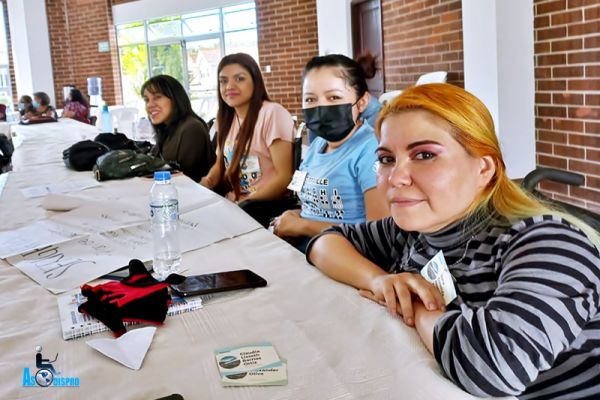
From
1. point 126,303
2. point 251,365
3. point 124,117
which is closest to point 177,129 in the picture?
point 126,303

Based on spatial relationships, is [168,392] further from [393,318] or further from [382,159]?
[382,159]

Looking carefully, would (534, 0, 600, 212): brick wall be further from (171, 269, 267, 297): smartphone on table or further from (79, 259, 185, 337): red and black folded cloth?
(79, 259, 185, 337): red and black folded cloth

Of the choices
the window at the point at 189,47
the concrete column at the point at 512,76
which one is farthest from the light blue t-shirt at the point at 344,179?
the window at the point at 189,47

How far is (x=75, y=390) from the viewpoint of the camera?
0.78m

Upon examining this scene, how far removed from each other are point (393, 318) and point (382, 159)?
0.28 metres

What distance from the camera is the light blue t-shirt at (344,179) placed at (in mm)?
1794

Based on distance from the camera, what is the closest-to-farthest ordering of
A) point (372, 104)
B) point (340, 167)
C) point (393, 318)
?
point (393, 318)
point (340, 167)
point (372, 104)

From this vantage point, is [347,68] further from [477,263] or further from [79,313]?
[79,313]

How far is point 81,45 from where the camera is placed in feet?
34.7

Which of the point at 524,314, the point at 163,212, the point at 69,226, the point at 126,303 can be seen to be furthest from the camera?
the point at 69,226

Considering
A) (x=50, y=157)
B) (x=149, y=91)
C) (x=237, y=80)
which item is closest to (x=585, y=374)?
(x=237, y=80)

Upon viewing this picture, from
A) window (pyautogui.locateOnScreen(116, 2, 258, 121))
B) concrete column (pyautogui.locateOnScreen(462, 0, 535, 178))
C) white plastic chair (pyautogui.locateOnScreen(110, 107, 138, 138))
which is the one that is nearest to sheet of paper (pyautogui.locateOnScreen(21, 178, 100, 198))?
concrete column (pyautogui.locateOnScreen(462, 0, 535, 178))

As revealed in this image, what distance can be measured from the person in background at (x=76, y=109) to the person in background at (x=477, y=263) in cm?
638

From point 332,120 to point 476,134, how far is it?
37.1 inches
